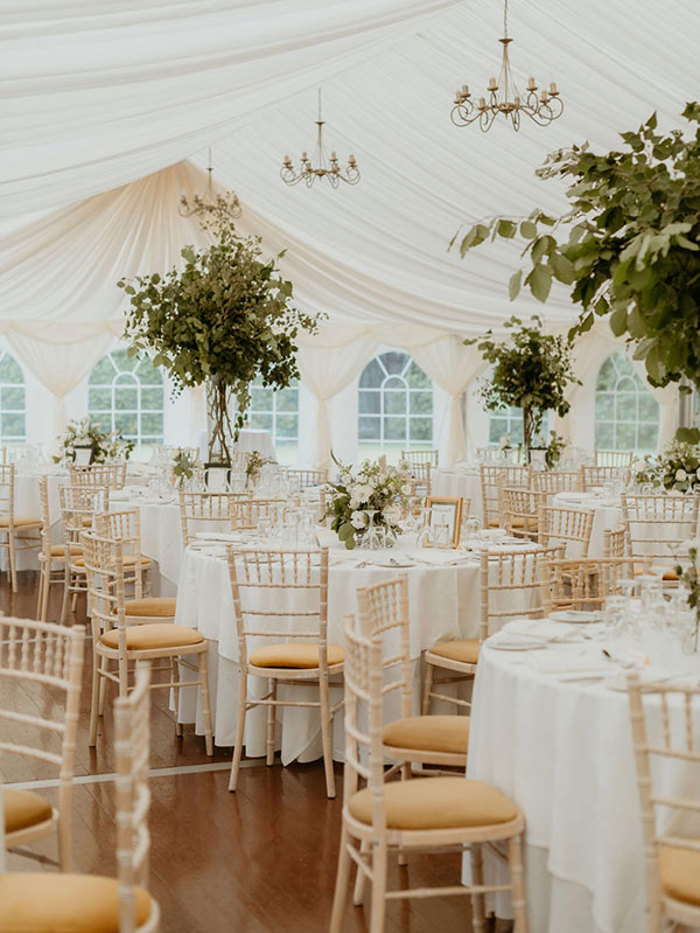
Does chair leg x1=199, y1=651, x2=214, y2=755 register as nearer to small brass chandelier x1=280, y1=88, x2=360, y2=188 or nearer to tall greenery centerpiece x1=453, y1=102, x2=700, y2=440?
tall greenery centerpiece x1=453, y1=102, x2=700, y2=440

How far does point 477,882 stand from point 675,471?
18.0ft

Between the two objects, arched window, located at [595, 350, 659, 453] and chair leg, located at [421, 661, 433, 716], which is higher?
arched window, located at [595, 350, 659, 453]

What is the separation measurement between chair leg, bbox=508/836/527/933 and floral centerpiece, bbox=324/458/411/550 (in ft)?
9.24

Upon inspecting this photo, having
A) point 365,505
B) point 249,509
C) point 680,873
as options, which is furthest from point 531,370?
point 680,873

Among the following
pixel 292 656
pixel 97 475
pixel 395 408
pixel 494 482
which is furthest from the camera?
pixel 395 408

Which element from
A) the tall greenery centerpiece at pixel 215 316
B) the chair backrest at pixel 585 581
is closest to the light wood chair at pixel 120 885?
the chair backrest at pixel 585 581

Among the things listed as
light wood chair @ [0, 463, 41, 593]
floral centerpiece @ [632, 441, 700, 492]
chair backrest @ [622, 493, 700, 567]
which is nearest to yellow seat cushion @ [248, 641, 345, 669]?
chair backrest @ [622, 493, 700, 567]

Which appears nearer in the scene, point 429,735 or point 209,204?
point 429,735

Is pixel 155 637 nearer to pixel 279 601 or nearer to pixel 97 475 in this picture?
pixel 279 601

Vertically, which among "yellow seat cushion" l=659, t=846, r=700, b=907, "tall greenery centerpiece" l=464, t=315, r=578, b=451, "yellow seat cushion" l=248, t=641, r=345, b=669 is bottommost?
"yellow seat cushion" l=659, t=846, r=700, b=907

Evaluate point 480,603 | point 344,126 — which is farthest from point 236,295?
point 480,603

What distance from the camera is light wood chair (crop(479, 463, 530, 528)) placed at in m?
11.0

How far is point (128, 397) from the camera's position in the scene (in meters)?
15.4

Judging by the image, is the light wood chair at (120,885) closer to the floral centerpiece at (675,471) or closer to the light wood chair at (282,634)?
the light wood chair at (282,634)
